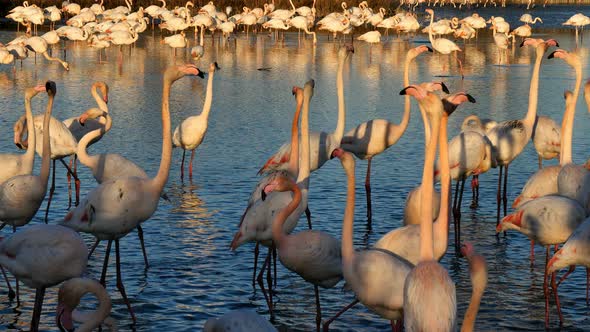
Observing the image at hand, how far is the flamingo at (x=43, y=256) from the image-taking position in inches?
233

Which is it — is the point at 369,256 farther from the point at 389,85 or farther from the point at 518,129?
the point at 389,85

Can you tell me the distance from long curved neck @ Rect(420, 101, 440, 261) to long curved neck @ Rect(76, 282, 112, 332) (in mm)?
1795

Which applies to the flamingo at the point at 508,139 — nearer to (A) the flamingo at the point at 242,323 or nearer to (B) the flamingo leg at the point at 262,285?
(B) the flamingo leg at the point at 262,285

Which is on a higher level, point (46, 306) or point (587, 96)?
point (587, 96)

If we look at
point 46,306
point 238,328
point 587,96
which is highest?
point 587,96

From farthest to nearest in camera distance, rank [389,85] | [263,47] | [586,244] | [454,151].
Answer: [263,47], [389,85], [454,151], [586,244]

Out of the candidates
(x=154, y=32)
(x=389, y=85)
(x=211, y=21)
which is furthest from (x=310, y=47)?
(x=389, y=85)

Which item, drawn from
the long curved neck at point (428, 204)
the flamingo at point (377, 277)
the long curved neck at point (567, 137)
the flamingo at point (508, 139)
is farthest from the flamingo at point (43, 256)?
the flamingo at point (508, 139)

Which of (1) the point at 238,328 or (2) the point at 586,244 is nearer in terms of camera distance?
(1) the point at 238,328

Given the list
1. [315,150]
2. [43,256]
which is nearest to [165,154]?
[43,256]

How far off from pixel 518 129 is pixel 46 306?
4.98 metres

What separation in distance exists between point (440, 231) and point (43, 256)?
2.50 metres

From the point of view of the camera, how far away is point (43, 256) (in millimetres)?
5910

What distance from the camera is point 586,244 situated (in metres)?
6.10
